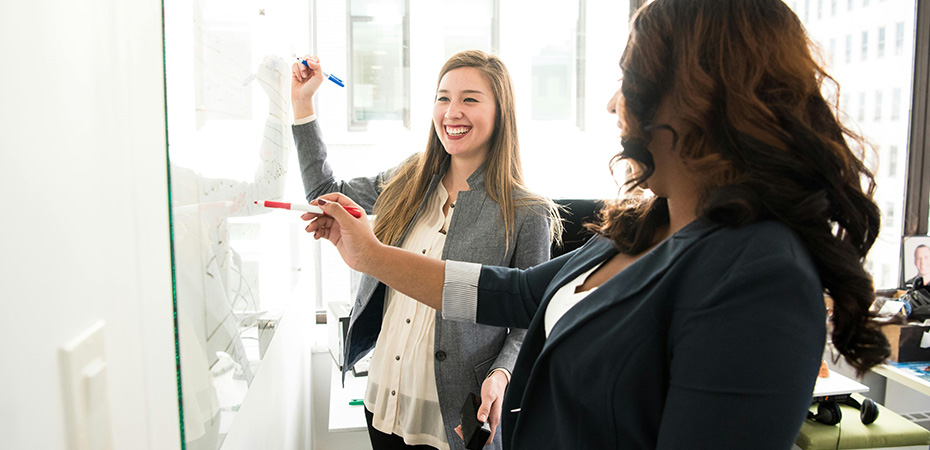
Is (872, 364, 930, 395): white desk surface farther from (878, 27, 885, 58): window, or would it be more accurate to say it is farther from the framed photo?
(878, 27, 885, 58): window

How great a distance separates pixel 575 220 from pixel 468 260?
780 millimetres

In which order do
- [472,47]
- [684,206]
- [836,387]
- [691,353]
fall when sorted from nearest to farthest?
[691,353]
[684,206]
[836,387]
[472,47]

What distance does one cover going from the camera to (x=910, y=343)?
2477mm

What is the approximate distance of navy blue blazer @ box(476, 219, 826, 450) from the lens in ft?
1.71

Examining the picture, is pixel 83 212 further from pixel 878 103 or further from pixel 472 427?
pixel 878 103

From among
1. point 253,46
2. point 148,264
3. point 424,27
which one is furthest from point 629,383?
point 424,27

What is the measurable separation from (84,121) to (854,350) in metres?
0.77

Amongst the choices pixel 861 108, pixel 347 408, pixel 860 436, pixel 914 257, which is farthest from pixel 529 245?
pixel 861 108

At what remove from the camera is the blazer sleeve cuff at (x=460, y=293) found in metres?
1.04

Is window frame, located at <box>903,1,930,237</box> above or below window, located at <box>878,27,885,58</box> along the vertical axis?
below

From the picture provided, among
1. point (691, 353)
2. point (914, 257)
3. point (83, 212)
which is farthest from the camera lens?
point (914, 257)

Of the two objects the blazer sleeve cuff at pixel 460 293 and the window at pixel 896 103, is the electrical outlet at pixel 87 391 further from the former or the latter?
the window at pixel 896 103

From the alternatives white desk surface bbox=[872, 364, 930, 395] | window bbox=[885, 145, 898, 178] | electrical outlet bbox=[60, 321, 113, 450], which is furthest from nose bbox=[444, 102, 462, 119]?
window bbox=[885, 145, 898, 178]

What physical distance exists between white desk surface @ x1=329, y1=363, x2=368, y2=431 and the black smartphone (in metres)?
0.63
